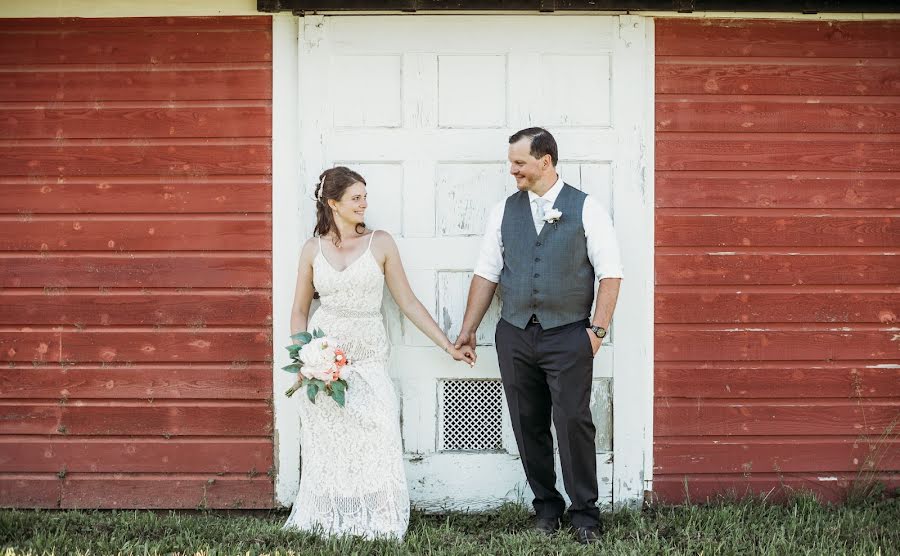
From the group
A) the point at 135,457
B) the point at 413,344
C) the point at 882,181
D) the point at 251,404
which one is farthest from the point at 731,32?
the point at 135,457

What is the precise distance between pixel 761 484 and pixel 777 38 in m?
2.31

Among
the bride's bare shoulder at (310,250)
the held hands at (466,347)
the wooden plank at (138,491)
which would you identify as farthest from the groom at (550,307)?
the wooden plank at (138,491)

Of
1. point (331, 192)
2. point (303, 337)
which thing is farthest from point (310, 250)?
point (303, 337)

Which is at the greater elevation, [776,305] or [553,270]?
[553,270]

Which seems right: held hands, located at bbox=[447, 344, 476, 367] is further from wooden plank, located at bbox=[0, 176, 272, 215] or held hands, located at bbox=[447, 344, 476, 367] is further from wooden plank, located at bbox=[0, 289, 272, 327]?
wooden plank, located at bbox=[0, 176, 272, 215]

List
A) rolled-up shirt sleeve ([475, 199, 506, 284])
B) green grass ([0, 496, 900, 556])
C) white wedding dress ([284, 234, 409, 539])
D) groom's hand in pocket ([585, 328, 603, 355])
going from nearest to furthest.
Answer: green grass ([0, 496, 900, 556])
groom's hand in pocket ([585, 328, 603, 355])
white wedding dress ([284, 234, 409, 539])
rolled-up shirt sleeve ([475, 199, 506, 284])

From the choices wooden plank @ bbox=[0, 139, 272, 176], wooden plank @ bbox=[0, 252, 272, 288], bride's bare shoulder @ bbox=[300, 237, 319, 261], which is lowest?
wooden plank @ bbox=[0, 252, 272, 288]

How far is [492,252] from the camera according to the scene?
13.8 ft

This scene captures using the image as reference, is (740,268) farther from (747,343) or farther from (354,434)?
(354,434)

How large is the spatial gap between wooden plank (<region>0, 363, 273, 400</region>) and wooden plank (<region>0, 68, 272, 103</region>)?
1.40 m

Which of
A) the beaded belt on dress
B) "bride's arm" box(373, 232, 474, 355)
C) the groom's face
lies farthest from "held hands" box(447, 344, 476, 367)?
the groom's face

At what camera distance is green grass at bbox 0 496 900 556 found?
3.86 meters

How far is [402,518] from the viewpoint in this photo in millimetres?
4117

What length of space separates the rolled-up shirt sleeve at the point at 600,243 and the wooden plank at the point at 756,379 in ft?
2.67
